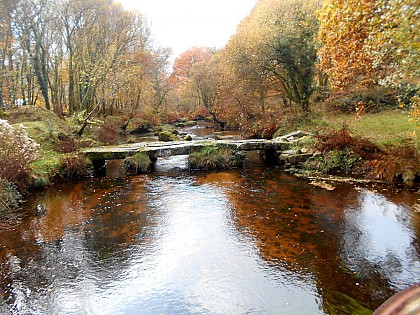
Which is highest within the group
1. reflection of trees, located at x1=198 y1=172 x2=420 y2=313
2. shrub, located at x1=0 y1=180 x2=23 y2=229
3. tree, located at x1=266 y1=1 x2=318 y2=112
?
tree, located at x1=266 y1=1 x2=318 y2=112

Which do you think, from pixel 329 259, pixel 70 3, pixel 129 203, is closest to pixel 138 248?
pixel 129 203

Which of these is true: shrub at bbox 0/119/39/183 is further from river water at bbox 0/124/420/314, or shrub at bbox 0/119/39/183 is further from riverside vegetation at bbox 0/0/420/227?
river water at bbox 0/124/420/314

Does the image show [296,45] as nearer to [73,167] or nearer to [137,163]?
[137,163]

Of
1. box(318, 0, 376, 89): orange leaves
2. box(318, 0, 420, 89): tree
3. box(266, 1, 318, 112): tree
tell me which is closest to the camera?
box(318, 0, 420, 89): tree

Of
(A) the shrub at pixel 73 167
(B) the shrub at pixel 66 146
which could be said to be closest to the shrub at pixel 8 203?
(A) the shrub at pixel 73 167

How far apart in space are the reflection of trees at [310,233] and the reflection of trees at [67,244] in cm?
305

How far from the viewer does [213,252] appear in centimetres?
682

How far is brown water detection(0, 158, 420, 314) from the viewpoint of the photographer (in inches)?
203

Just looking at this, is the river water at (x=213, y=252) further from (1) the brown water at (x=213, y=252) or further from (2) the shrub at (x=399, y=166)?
(2) the shrub at (x=399, y=166)

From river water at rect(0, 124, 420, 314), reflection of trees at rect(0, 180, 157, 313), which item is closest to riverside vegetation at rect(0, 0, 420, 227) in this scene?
reflection of trees at rect(0, 180, 157, 313)

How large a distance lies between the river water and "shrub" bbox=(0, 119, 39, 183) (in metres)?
1.08

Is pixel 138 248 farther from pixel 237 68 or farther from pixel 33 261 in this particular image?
pixel 237 68

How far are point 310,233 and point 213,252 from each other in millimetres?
2446

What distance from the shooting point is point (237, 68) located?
69.7ft
